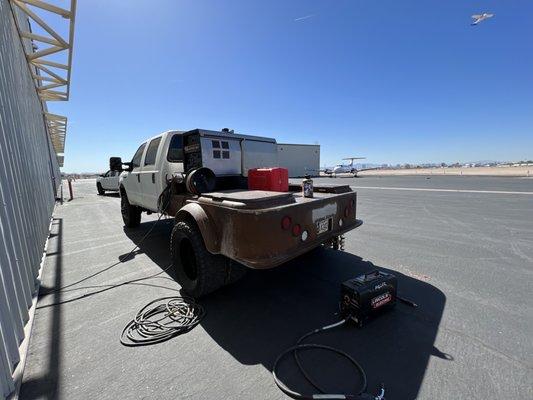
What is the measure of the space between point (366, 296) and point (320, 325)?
1.80 ft

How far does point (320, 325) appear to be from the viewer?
2.62 meters

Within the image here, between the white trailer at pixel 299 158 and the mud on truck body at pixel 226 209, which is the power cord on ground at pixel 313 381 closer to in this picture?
the mud on truck body at pixel 226 209

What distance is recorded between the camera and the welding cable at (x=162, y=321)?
2520mm

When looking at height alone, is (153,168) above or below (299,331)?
above

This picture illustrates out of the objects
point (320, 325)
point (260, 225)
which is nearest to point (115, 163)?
point (260, 225)

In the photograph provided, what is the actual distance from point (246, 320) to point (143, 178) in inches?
152

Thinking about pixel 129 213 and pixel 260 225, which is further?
pixel 129 213

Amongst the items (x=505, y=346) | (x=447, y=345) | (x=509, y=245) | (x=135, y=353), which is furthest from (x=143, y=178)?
(x=509, y=245)

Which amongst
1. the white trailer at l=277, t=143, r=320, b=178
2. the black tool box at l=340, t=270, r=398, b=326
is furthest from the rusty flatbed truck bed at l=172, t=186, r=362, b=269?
the white trailer at l=277, t=143, r=320, b=178

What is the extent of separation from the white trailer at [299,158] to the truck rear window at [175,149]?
33.5 m

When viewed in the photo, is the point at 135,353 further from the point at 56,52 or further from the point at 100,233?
the point at 56,52

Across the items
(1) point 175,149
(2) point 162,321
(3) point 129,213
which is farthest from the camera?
(3) point 129,213

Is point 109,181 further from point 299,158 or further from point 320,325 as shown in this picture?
point 299,158

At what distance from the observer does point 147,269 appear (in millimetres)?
4305
